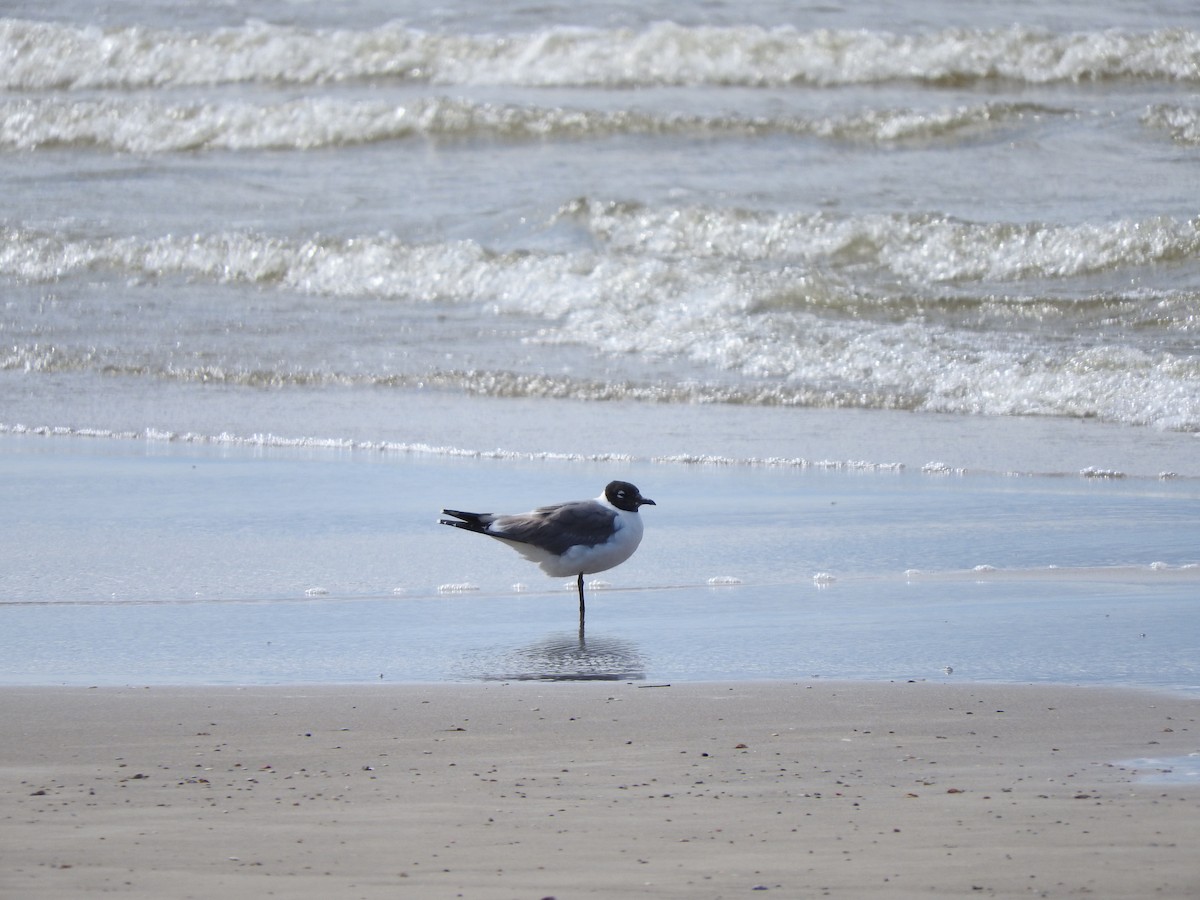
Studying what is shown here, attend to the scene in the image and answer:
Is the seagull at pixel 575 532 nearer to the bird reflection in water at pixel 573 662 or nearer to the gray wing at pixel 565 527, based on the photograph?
the gray wing at pixel 565 527

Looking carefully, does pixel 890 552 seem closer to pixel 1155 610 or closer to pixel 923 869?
pixel 1155 610

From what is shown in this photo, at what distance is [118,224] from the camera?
1380cm

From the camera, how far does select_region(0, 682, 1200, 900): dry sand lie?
2654 millimetres

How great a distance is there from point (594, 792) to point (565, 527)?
6.37ft

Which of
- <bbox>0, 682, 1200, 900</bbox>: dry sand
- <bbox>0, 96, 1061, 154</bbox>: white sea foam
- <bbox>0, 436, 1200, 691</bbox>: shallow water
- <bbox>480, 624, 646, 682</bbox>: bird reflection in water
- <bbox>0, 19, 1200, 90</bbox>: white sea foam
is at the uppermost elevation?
<bbox>0, 19, 1200, 90</bbox>: white sea foam

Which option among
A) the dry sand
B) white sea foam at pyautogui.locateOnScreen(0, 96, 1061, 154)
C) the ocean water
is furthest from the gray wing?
white sea foam at pyautogui.locateOnScreen(0, 96, 1061, 154)

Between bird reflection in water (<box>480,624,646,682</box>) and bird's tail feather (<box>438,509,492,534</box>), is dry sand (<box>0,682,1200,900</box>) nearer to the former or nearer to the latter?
bird reflection in water (<box>480,624,646,682</box>)

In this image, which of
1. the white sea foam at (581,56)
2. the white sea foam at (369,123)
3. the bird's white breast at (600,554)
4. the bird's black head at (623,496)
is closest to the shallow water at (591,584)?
the bird's white breast at (600,554)

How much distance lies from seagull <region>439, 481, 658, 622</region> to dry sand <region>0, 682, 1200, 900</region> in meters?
0.97

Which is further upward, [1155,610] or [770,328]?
[770,328]

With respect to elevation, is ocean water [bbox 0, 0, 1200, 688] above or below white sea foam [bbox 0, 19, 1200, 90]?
below

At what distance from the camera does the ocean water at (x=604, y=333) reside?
16.4 ft

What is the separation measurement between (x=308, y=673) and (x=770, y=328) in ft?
19.7

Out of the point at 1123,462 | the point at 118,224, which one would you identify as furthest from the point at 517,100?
the point at 1123,462
